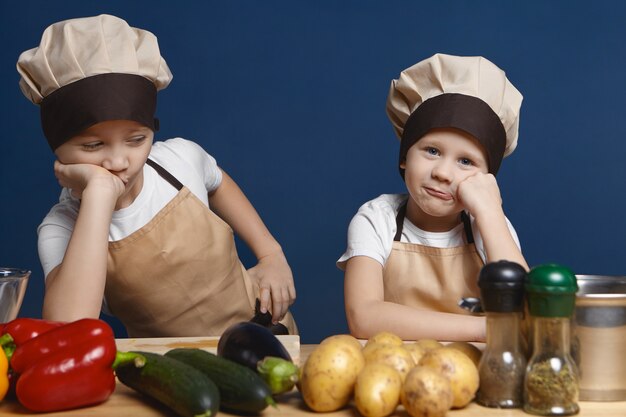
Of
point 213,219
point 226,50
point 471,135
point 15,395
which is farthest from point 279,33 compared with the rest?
point 15,395

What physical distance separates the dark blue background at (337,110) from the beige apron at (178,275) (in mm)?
673

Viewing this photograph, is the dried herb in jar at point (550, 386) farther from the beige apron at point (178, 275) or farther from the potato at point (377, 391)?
the beige apron at point (178, 275)

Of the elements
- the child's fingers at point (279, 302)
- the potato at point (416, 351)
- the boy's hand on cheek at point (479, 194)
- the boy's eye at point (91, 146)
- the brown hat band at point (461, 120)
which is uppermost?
the brown hat band at point (461, 120)

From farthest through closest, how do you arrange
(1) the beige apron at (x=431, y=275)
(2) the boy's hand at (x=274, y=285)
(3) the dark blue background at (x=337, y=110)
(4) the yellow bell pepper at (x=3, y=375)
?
1. (3) the dark blue background at (x=337, y=110)
2. (2) the boy's hand at (x=274, y=285)
3. (1) the beige apron at (x=431, y=275)
4. (4) the yellow bell pepper at (x=3, y=375)

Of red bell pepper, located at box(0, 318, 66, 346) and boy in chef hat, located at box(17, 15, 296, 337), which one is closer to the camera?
red bell pepper, located at box(0, 318, 66, 346)

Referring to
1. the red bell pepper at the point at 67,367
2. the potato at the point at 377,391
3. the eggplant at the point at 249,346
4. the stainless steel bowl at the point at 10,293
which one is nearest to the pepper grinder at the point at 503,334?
the potato at the point at 377,391

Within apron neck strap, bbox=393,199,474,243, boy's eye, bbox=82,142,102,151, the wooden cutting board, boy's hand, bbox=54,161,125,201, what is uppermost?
boy's eye, bbox=82,142,102,151

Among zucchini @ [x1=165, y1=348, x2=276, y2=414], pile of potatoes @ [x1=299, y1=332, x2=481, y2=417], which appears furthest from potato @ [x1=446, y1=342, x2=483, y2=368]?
zucchini @ [x1=165, y1=348, x2=276, y2=414]

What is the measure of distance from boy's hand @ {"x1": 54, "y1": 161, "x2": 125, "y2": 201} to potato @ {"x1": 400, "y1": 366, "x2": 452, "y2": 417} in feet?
3.06

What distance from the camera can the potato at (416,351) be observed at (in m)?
1.23

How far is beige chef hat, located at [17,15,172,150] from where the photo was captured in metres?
1.83

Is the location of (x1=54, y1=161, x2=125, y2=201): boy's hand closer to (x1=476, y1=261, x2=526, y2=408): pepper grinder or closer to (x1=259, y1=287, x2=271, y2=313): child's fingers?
(x1=259, y1=287, x2=271, y2=313): child's fingers

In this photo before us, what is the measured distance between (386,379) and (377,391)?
0.07ft

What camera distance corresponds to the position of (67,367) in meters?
1.20
